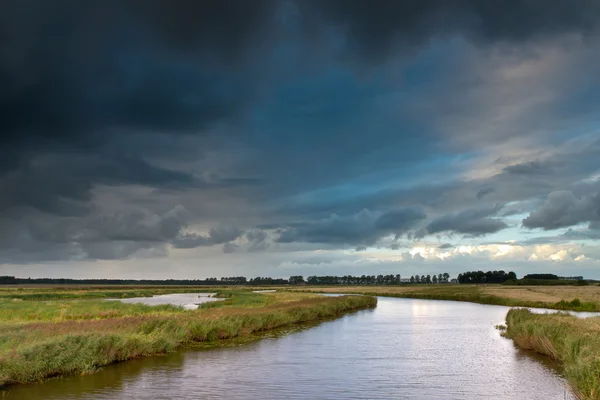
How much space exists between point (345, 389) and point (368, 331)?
25540 mm

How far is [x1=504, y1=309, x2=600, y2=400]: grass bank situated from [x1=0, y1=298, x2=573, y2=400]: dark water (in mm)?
983

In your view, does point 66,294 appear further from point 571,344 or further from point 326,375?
point 571,344

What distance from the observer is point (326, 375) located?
2370 cm

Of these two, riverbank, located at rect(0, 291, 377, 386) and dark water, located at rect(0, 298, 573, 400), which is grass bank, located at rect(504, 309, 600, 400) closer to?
dark water, located at rect(0, 298, 573, 400)

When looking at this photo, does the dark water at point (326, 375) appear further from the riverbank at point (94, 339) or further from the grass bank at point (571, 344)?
the grass bank at point (571, 344)

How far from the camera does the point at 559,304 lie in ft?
248

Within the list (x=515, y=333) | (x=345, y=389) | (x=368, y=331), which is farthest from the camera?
(x=368, y=331)

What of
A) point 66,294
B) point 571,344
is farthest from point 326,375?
point 66,294

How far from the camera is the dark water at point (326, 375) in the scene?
19.6 m

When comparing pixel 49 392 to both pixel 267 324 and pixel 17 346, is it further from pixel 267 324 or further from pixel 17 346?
pixel 267 324

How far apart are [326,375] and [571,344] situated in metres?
11.0

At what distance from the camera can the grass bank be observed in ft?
52.0

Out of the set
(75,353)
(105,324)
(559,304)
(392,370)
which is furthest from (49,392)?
(559,304)

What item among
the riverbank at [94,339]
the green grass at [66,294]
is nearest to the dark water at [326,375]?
the riverbank at [94,339]
